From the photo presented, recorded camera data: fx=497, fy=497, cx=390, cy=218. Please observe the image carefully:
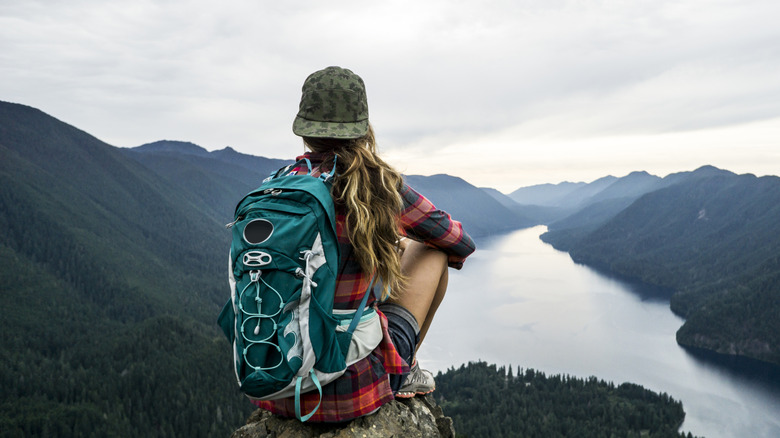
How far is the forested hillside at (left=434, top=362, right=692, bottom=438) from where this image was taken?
67125 millimetres

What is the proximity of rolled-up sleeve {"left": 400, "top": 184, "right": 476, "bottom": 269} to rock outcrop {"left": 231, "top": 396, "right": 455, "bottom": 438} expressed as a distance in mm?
1291

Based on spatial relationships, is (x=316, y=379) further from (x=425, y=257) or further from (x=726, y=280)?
(x=726, y=280)

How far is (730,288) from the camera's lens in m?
133

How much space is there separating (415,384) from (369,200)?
196cm

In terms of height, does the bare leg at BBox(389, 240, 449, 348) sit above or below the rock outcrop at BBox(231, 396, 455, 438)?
above

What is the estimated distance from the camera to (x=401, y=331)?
359cm

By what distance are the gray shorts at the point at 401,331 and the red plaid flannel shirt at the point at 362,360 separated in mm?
136

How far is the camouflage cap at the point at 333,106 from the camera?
3168 millimetres

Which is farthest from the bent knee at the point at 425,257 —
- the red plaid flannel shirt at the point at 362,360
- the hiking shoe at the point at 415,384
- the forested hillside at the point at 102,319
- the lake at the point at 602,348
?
the lake at the point at 602,348

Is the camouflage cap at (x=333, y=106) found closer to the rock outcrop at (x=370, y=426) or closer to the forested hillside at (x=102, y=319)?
the rock outcrop at (x=370, y=426)

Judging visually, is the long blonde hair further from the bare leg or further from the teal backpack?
the bare leg

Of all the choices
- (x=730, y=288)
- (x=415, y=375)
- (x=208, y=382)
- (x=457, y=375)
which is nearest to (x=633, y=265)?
(x=730, y=288)

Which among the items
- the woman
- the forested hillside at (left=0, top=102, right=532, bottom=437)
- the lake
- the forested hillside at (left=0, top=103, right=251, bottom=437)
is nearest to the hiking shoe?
the woman

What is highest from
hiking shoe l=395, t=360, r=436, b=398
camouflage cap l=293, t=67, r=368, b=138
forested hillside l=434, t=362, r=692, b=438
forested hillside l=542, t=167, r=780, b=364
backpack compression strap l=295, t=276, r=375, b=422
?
camouflage cap l=293, t=67, r=368, b=138
